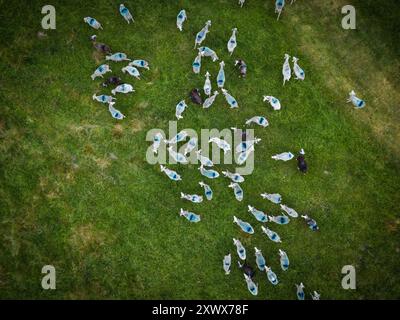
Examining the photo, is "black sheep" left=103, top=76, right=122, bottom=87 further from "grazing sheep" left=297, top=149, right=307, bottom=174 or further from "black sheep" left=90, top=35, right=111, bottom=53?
"grazing sheep" left=297, top=149, right=307, bottom=174

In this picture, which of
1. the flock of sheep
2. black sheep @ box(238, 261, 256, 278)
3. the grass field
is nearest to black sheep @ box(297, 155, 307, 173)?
the flock of sheep

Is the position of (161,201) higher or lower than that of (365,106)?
lower

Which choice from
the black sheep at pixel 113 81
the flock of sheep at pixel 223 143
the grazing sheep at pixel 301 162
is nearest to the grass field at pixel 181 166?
the flock of sheep at pixel 223 143

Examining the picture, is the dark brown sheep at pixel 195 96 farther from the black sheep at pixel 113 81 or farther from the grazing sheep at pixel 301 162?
the grazing sheep at pixel 301 162
